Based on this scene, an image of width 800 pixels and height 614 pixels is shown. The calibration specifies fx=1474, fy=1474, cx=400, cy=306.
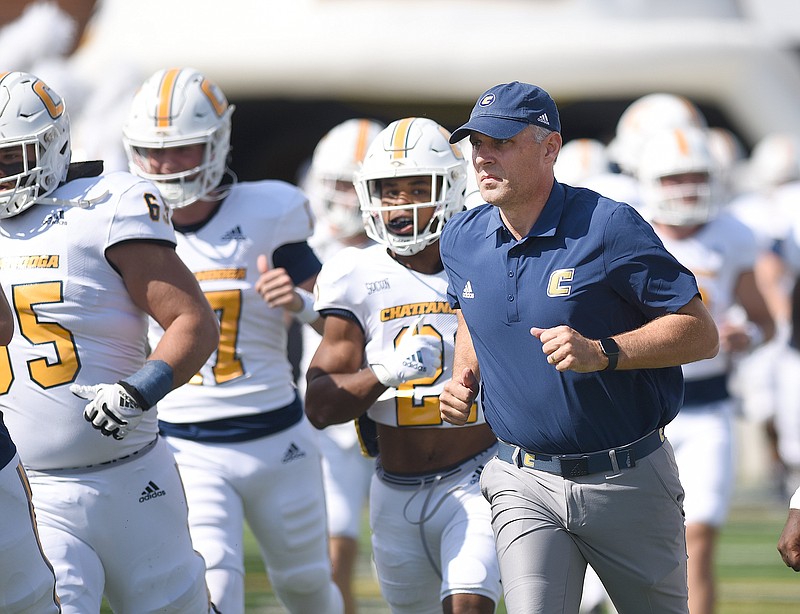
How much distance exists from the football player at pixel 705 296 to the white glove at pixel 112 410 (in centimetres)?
263

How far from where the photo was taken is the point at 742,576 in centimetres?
750

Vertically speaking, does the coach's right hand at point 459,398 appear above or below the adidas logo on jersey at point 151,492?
above

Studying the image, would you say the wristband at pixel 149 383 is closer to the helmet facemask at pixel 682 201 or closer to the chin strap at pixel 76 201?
the chin strap at pixel 76 201

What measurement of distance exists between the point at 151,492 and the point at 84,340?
451mm

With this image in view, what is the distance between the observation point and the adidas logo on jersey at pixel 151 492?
394cm

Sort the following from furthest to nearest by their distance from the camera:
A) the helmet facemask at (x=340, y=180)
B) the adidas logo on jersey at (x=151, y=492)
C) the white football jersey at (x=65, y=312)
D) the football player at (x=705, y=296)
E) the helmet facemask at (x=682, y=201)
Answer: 1. the helmet facemask at (x=340, y=180)
2. the helmet facemask at (x=682, y=201)
3. the football player at (x=705, y=296)
4. the adidas logo on jersey at (x=151, y=492)
5. the white football jersey at (x=65, y=312)

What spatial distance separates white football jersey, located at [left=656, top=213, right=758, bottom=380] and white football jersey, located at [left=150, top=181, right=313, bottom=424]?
6.05 ft

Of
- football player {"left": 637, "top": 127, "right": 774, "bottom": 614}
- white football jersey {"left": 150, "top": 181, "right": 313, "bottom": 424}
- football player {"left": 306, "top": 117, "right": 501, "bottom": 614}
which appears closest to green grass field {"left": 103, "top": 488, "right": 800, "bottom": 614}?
football player {"left": 637, "top": 127, "right": 774, "bottom": 614}

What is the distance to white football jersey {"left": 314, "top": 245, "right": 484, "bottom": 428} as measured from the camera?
4.42 m

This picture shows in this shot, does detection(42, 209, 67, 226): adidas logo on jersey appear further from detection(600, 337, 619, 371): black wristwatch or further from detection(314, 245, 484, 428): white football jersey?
detection(600, 337, 619, 371): black wristwatch

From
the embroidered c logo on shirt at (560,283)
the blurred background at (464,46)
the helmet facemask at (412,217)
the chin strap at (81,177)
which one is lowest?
the blurred background at (464,46)

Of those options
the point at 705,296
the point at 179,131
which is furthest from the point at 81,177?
the point at 705,296

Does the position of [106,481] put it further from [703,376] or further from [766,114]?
[766,114]

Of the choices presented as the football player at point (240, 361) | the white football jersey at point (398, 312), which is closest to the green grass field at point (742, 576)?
the football player at point (240, 361)
